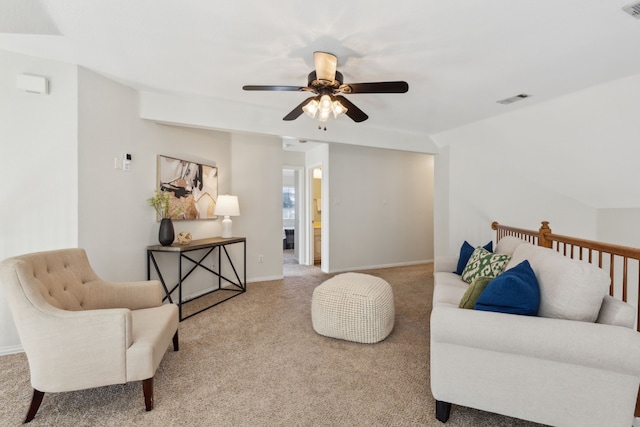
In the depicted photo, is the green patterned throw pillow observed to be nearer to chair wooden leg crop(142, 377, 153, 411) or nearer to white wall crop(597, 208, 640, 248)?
chair wooden leg crop(142, 377, 153, 411)

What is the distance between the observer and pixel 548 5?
166cm

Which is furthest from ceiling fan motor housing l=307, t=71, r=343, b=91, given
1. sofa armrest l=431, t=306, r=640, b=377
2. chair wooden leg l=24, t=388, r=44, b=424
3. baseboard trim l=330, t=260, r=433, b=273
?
baseboard trim l=330, t=260, r=433, b=273

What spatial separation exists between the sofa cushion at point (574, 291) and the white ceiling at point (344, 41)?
4.96ft

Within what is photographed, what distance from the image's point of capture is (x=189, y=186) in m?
3.54

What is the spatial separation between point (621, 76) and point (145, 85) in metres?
4.40

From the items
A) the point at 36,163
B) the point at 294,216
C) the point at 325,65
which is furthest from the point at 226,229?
the point at 294,216

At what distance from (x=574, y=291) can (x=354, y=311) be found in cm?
147

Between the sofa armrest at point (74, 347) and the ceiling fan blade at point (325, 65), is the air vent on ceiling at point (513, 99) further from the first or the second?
the sofa armrest at point (74, 347)

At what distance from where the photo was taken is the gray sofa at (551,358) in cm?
129

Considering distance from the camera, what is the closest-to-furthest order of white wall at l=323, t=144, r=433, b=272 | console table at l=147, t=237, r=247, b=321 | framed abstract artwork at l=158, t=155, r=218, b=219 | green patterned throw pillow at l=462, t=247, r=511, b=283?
green patterned throw pillow at l=462, t=247, r=511, b=283, console table at l=147, t=237, r=247, b=321, framed abstract artwork at l=158, t=155, r=218, b=219, white wall at l=323, t=144, r=433, b=272

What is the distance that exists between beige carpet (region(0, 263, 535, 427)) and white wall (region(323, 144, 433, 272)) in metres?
2.45

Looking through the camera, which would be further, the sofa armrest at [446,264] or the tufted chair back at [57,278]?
the sofa armrest at [446,264]

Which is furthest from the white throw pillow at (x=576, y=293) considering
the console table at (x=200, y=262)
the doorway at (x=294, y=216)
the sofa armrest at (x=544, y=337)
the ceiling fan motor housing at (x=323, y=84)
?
the doorway at (x=294, y=216)

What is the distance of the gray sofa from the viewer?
129cm
